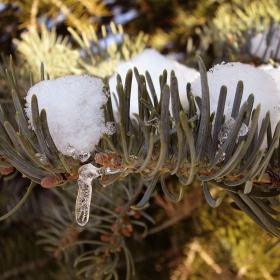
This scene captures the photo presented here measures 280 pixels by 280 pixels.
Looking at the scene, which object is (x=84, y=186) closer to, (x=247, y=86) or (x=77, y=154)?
(x=77, y=154)

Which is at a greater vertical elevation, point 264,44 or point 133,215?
point 264,44

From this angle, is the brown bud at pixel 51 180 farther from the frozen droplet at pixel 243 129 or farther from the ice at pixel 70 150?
the frozen droplet at pixel 243 129

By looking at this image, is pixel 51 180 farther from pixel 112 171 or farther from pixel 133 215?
pixel 133 215

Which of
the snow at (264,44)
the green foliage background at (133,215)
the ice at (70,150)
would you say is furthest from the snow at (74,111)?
the snow at (264,44)

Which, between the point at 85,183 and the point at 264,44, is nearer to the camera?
the point at 85,183

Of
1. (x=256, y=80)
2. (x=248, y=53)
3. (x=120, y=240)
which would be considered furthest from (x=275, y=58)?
(x=120, y=240)

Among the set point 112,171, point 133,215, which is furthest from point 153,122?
point 133,215

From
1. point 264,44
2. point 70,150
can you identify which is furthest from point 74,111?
point 264,44
